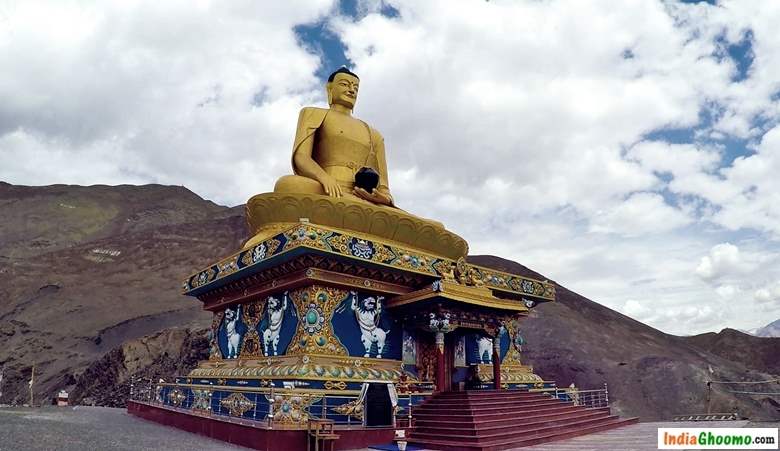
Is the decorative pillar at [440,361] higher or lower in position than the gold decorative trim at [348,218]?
lower

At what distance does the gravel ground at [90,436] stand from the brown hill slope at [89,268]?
2449cm

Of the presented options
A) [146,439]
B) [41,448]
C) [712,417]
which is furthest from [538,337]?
[41,448]

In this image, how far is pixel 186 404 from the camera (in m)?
14.4

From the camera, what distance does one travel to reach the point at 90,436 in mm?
11000

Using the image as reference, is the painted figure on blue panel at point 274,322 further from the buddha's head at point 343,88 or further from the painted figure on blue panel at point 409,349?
the buddha's head at point 343,88

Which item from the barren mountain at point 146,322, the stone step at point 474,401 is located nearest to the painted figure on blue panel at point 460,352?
the stone step at point 474,401

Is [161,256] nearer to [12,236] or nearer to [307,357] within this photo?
[12,236]

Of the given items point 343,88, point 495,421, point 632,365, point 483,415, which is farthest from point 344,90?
point 632,365

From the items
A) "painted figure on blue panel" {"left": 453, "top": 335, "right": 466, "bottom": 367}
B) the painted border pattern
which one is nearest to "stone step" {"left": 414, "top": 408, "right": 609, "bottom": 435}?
"painted figure on blue panel" {"left": 453, "top": 335, "right": 466, "bottom": 367}

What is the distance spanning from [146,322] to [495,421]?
4201cm

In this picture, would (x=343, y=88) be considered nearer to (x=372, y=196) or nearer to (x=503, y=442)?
(x=372, y=196)

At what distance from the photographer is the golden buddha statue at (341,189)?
15.2m

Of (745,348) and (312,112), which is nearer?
(312,112)

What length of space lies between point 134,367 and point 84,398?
3.08 m
